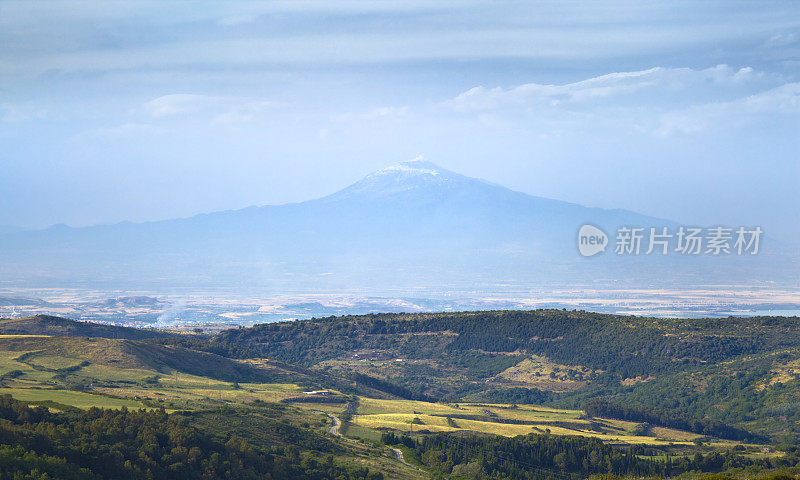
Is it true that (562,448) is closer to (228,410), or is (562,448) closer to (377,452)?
(377,452)

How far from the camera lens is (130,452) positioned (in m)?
63.8

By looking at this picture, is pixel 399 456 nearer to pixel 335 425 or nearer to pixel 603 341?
pixel 335 425

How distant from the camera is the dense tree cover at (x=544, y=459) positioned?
8694 centimetres

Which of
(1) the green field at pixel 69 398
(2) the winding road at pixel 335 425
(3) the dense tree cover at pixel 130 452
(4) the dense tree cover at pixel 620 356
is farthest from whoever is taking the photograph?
(4) the dense tree cover at pixel 620 356

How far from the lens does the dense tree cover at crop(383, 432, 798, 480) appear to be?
86938 mm

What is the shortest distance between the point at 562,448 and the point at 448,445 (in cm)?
1246

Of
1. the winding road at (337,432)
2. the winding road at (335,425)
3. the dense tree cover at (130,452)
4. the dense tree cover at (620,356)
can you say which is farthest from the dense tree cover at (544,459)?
the dense tree cover at (620,356)

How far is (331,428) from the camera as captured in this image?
3868 inches

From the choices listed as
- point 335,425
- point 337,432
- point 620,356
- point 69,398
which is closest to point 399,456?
point 337,432

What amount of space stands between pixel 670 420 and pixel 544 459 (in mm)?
38622

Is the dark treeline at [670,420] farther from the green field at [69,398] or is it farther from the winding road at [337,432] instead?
the green field at [69,398]

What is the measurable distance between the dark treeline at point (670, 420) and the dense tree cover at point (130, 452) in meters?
62.3

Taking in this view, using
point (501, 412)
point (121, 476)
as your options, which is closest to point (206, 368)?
point (501, 412)

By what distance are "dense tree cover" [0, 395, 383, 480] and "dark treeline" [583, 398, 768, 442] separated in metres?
62.3
